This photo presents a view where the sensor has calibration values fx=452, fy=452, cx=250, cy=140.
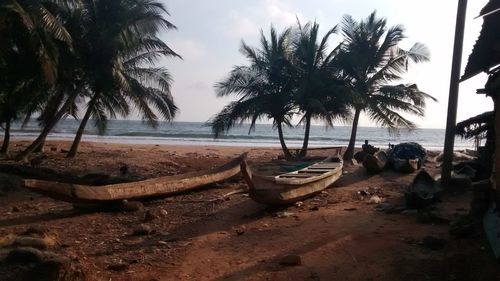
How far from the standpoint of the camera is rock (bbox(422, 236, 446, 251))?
618cm

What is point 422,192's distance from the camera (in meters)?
8.73

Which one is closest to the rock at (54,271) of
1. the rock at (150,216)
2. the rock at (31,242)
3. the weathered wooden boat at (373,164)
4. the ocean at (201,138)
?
the rock at (31,242)

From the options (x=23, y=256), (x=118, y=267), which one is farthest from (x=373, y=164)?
(x=23, y=256)

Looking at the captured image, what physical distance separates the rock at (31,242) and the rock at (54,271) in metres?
0.95

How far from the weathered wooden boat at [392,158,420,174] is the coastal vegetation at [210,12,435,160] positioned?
3403 mm

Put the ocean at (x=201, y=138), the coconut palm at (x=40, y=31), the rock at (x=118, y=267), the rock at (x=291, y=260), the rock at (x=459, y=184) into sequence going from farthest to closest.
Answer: the ocean at (x=201, y=138)
the coconut palm at (x=40, y=31)
the rock at (x=459, y=184)
the rock at (x=291, y=260)
the rock at (x=118, y=267)

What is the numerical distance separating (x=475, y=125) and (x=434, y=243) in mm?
4662

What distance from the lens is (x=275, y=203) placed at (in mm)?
8398

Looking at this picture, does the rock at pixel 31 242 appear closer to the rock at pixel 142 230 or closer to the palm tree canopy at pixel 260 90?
the rock at pixel 142 230

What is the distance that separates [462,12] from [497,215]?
5.86m

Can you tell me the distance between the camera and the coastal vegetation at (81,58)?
12.1 metres

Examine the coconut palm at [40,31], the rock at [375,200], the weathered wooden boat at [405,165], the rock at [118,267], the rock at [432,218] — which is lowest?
the rock at [118,267]

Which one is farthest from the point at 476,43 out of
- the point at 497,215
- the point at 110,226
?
the point at 110,226

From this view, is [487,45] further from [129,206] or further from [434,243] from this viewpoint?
[129,206]
